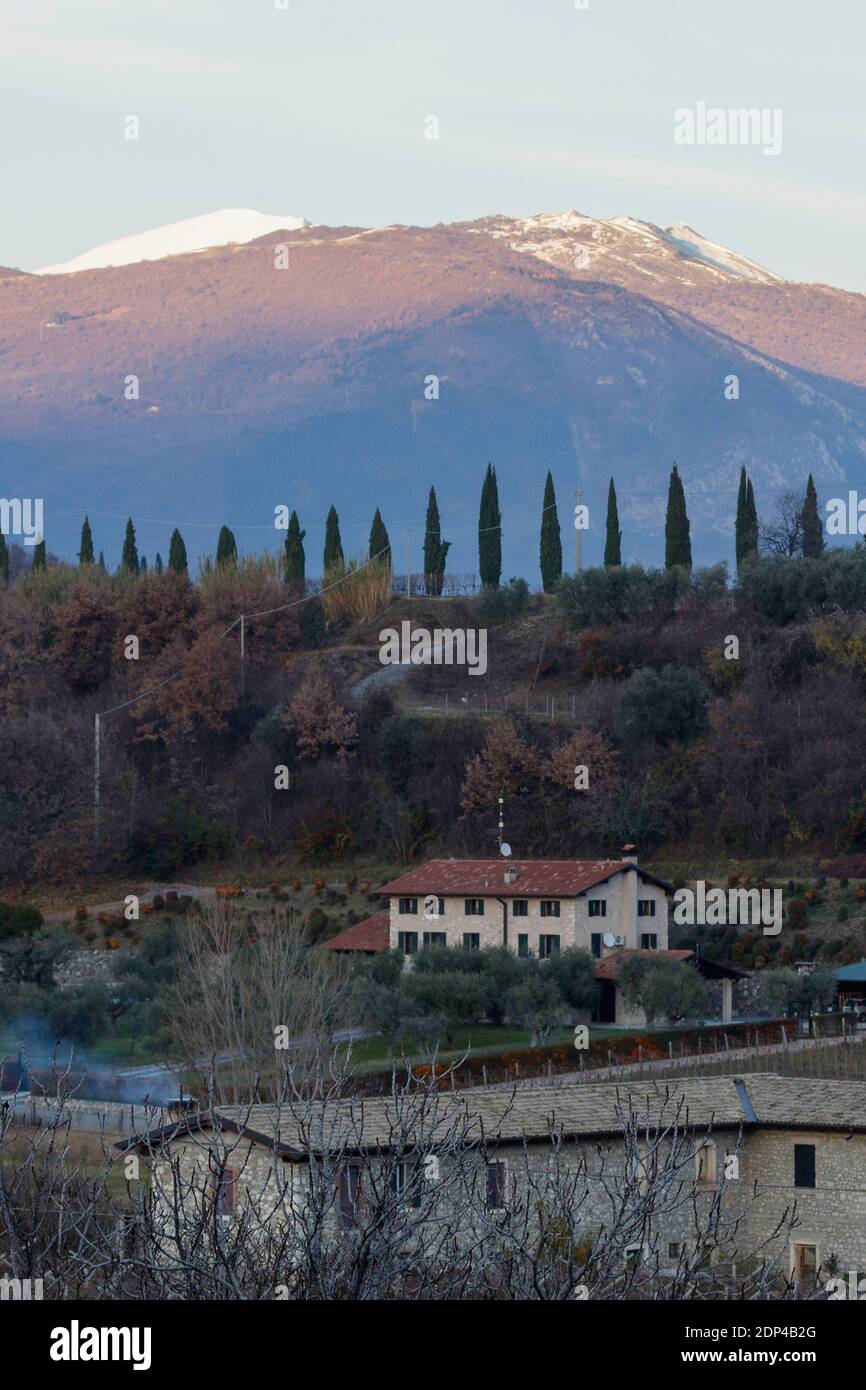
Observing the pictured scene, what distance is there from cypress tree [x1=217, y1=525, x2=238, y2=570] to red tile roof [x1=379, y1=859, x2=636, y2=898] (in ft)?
86.7

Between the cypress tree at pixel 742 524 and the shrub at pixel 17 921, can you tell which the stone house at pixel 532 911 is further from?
the cypress tree at pixel 742 524

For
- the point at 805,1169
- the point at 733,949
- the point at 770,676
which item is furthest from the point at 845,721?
the point at 805,1169

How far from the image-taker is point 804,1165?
2559cm

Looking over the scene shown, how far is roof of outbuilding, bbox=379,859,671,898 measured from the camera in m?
46.2

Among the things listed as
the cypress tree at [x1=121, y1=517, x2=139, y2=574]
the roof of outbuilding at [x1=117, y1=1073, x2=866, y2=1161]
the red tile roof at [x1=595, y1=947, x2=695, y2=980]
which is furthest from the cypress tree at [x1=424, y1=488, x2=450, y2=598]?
the roof of outbuilding at [x1=117, y1=1073, x2=866, y2=1161]

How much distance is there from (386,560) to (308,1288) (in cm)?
6679

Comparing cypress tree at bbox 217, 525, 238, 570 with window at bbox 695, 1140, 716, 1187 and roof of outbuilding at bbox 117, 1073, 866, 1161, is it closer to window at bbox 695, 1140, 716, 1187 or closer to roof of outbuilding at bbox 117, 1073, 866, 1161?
roof of outbuilding at bbox 117, 1073, 866, 1161

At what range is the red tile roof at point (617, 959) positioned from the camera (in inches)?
1684

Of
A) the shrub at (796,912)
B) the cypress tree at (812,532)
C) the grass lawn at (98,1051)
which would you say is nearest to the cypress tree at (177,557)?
the cypress tree at (812,532)

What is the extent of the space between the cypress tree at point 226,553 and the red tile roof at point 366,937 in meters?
26.1

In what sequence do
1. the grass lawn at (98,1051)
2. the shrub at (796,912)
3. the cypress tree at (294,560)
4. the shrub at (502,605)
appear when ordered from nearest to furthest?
the grass lawn at (98,1051), the shrub at (796,912), the shrub at (502,605), the cypress tree at (294,560)

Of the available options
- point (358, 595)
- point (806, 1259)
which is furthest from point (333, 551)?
point (806, 1259)
